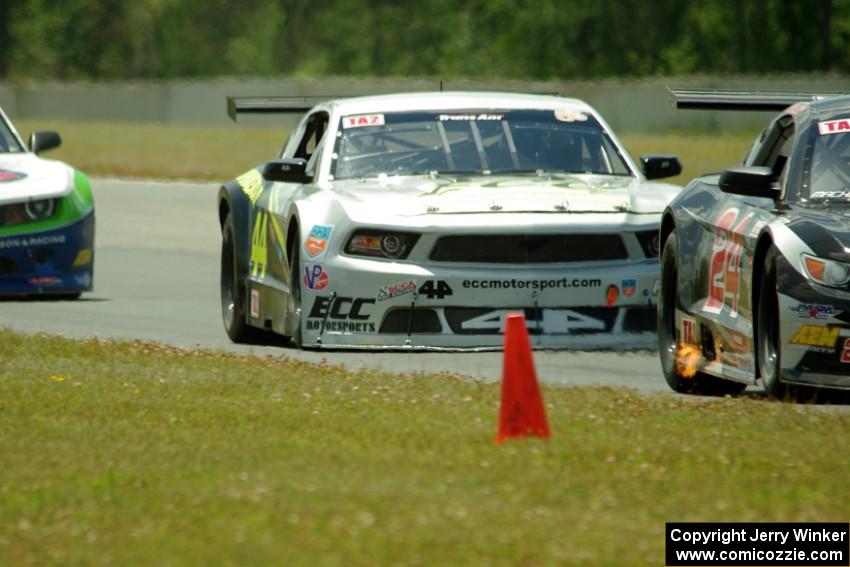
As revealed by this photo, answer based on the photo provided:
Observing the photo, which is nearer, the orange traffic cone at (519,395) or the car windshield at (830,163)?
the orange traffic cone at (519,395)

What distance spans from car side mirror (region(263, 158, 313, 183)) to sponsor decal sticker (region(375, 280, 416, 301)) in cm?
129

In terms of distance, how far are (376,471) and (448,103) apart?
609cm

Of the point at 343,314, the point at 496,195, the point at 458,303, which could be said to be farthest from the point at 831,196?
the point at 343,314

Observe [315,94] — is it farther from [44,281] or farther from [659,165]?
[659,165]

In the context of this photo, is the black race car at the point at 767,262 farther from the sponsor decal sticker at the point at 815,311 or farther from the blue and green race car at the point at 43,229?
the blue and green race car at the point at 43,229

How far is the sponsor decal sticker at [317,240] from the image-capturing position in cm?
1106

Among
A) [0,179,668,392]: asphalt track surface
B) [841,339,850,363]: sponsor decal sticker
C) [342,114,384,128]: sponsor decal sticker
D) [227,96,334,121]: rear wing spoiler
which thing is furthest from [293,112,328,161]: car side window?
[841,339,850,363]: sponsor decal sticker

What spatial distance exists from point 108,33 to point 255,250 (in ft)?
199

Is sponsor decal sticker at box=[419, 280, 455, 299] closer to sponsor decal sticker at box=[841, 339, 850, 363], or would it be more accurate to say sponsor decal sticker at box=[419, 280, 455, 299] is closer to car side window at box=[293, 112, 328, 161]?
car side window at box=[293, 112, 328, 161]

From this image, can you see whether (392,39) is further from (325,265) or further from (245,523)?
(245,523)

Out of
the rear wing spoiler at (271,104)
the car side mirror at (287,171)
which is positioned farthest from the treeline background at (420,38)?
the car side mirror at (287,171)

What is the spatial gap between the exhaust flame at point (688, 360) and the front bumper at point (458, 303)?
115cm

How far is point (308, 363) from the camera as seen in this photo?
10305 mm

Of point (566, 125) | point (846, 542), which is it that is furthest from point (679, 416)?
point (566, 125)
